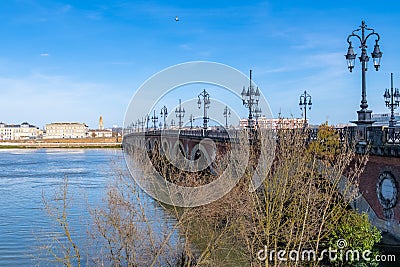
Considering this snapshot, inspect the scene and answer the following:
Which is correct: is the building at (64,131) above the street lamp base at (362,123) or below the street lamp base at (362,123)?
above

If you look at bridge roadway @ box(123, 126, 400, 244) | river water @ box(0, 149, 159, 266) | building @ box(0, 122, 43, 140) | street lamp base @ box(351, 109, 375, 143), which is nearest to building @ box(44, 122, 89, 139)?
building @ box(0, 122, 43, 140)

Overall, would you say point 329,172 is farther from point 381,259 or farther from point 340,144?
point 381,259

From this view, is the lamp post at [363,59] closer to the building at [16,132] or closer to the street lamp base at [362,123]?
the street lamp base at [362,123]

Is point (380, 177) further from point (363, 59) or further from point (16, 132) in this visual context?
point (16, 132)

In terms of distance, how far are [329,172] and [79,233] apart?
10800 millimetres

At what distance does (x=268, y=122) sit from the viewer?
2138 centimetres

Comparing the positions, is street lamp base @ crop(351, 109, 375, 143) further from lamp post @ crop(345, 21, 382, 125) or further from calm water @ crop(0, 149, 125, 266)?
calm water @ crop(0, 149, 125, 266)

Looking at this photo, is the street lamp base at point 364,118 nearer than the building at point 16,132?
Yes

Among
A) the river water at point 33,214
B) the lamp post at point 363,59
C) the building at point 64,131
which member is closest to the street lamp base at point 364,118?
the lamp post at point 363,59

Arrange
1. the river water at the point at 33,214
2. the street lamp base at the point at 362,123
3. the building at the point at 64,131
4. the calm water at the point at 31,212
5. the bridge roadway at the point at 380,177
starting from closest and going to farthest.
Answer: the bridge roadway at the point at 380,177
the street lamp base at the point at 362,123
the river water at the point at 33,214
the calm water at the point at 31,212
the building at the point at 64,131

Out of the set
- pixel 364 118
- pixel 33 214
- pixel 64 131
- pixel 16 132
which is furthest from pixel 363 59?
pixel 16 132

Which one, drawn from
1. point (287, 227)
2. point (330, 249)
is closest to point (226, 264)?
point (287, 227)

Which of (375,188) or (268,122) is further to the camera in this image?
(268,122)

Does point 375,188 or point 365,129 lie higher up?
point 365,129
